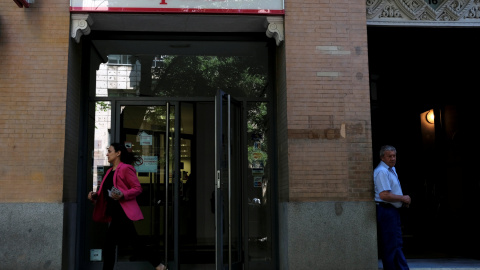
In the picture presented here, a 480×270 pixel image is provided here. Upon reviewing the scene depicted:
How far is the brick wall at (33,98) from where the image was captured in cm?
691

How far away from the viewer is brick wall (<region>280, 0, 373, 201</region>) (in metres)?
7.22

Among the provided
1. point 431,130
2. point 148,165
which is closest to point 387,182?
point 148,165

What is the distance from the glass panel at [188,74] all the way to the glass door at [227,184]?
2.05 ft

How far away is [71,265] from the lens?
7426 mm

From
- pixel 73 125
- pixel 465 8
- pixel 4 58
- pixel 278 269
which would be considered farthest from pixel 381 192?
pixel 4 58

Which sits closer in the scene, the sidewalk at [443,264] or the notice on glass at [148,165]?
the sidewalk at [443,264]

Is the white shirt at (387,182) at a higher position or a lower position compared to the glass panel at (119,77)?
lower

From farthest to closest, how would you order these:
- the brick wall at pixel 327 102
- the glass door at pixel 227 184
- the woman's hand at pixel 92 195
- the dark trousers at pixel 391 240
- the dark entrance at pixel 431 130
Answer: the dark entrance at pixel 431 130, the brick wall at pixel 327 102, the glass door at pixel 227 184, the dark trousers at pixel 391 240, the woman's hand at pixel 92 195

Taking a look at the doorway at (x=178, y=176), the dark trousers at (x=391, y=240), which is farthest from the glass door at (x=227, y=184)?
the dark trousers at (x=391, y=240)

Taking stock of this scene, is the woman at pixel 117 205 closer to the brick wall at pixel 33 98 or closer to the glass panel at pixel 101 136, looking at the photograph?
the brick wall at pixel 33 98

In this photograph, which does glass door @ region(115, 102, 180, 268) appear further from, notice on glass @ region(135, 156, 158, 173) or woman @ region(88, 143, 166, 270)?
woman @ region(88, 143, 166, 270)

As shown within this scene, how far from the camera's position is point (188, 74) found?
28.1 ft

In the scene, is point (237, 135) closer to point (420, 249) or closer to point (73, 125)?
point (73, 125)

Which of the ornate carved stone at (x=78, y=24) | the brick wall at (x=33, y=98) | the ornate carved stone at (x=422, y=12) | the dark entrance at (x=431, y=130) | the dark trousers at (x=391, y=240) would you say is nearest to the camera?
the dark trousers at (x=391, y=240)
